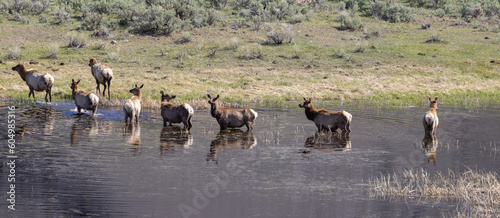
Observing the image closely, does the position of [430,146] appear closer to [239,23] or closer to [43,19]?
[239,23]

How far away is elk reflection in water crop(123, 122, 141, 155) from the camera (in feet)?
54.0

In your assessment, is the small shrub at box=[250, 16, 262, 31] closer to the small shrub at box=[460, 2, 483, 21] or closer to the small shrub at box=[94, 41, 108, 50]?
the small shrub at box=[94, 41, 108, 50]

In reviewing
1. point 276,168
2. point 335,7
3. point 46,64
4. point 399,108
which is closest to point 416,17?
point 335,7

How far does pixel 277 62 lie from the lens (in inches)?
1511

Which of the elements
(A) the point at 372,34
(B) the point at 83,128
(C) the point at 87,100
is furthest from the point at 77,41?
(A) the point at 372,34

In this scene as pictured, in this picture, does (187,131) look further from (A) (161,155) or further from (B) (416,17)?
(B) (416,17)

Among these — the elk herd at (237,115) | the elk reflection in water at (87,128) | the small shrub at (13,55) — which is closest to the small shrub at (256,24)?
the small shrub at (13,55)

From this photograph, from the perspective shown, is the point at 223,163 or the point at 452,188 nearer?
the point at 452,188

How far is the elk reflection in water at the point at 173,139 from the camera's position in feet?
54.7

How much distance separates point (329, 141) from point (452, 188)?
6.24 m

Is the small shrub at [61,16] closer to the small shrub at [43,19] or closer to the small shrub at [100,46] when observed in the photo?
the small shrub at [43,19]

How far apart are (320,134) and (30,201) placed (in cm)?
1075

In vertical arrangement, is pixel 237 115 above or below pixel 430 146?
above

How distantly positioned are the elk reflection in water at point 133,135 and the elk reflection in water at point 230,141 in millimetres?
2203
